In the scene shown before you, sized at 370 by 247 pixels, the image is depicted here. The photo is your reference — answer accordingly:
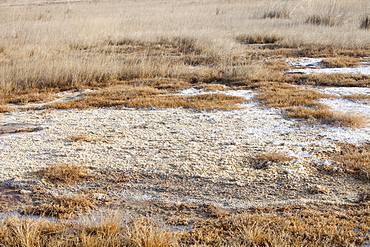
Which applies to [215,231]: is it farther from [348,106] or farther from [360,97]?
[360,97]

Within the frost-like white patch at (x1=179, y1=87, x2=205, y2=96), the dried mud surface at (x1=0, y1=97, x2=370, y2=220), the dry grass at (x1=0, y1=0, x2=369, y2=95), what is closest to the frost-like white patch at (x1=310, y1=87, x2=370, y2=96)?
the dry grass at (x1=0, y1=0, x2=369, y2=95)

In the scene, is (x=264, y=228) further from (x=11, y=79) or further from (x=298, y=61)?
(x=298, y=61)

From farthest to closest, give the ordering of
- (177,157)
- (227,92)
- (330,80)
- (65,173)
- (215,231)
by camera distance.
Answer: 1. (330,80)
2. (227,92)
3. (177,157)
4. (65,173)
5. (215,231)

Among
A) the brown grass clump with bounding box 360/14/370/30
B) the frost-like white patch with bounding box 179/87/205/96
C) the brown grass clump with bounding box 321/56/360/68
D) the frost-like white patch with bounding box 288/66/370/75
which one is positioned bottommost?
the frost-like white patch with bounding box 179/87/205/96

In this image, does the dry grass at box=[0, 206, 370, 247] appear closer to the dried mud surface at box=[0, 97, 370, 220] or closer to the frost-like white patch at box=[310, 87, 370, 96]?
the dried mud surface at box=[0, 97, 370, 220]

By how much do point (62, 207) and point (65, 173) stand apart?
0.70 m

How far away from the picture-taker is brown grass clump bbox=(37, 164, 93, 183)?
4289mm

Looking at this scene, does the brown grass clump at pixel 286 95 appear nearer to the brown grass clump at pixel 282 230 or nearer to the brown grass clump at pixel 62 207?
the brown grass clump at pixel 282 230

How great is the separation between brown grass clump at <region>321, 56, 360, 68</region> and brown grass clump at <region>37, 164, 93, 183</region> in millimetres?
7845

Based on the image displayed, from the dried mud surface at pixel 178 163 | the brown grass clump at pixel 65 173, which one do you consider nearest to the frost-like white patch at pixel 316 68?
the dried mud surface at pixel 178 163

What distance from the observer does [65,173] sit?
4367mm

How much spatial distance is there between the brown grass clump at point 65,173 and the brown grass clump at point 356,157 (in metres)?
2.95

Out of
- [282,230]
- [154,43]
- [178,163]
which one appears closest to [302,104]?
[178,163]

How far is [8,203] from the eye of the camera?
3.91 meters
